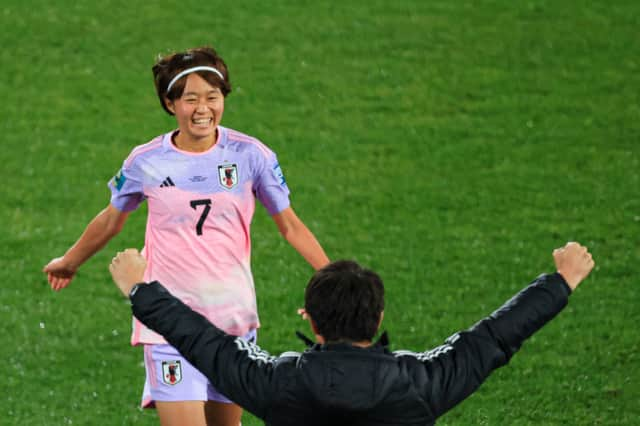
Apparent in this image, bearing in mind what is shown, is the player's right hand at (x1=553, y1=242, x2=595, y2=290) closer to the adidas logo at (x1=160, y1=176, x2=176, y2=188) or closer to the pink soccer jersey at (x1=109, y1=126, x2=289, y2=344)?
the pink soccer jersey at (x1=109, y1=126, x2=289, y2=344)

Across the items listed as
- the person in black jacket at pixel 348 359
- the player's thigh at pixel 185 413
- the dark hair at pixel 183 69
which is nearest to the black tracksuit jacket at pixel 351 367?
the person in black jacket at pixel 348 359

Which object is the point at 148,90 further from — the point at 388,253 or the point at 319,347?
the point at 319,347

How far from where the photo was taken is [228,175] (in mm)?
5816

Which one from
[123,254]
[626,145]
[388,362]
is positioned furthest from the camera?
[626,145]

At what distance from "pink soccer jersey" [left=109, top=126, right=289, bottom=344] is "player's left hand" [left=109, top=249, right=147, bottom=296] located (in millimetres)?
1375

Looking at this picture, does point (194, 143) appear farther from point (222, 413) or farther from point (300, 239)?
point (222, 413)

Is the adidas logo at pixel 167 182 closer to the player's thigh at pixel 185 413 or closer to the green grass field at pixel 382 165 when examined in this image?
the player's thigh at pixel 185 413

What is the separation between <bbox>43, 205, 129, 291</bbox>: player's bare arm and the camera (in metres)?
6.02

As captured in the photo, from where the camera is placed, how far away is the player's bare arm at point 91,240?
237 inches

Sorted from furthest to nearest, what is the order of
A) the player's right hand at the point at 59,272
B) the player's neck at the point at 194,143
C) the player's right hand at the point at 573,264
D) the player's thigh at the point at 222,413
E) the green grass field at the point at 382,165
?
the green grass field at the point at 382,165 → the player's right hand at the point at 59,272 → the player's thigh at the point at 222,413 → the player's neck at the point at 194,143 → the player's right hand at the point at 573,264

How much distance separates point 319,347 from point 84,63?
36.3 feet

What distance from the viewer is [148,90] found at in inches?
561

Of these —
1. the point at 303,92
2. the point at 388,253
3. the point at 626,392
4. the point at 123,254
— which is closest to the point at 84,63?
the point at 303,92

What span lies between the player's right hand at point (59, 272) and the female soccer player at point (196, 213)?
0.45 m
